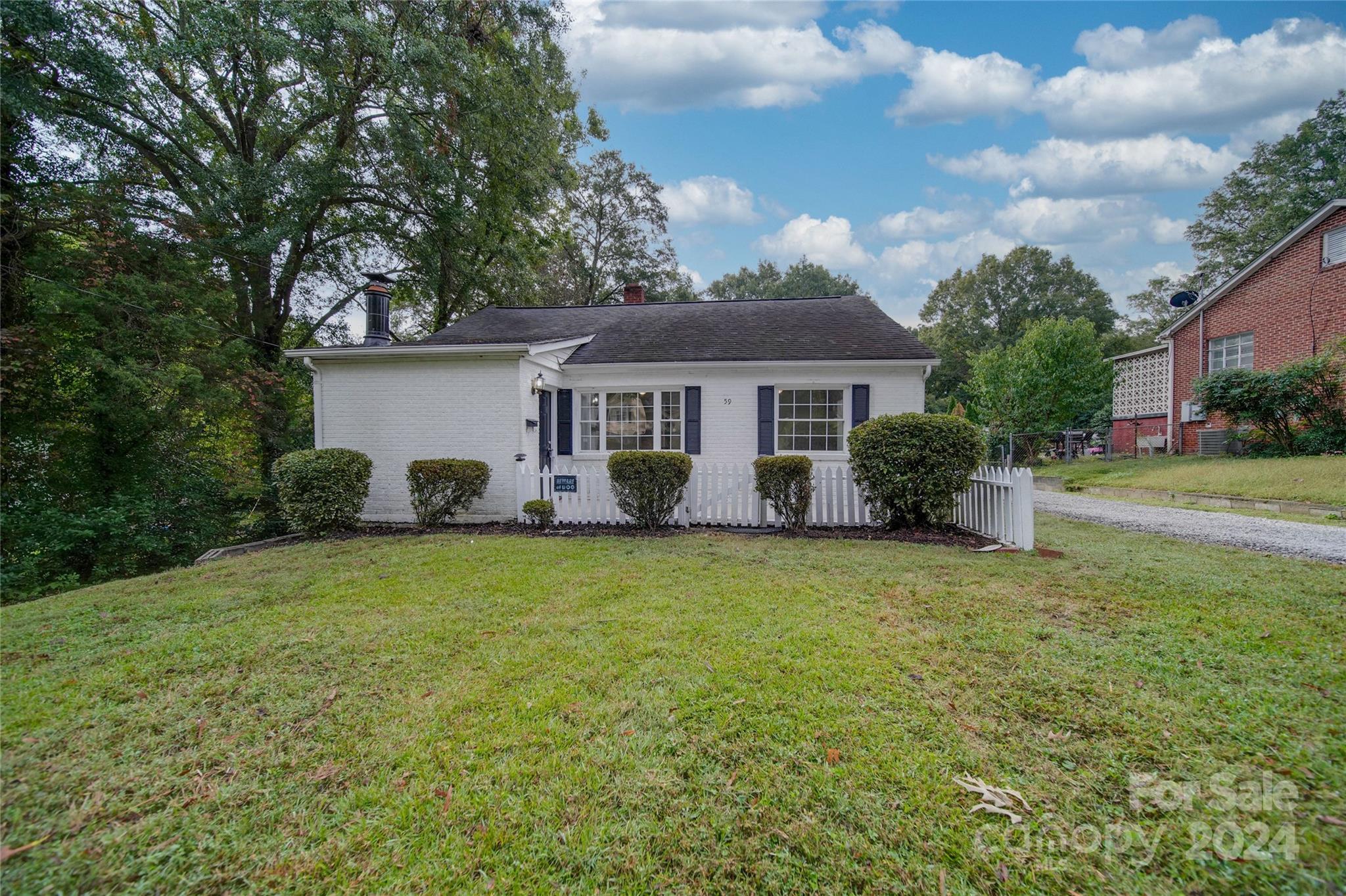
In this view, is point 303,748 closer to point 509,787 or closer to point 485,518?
point 509,787

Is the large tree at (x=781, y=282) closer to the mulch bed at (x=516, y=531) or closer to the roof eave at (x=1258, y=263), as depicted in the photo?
the roof eave at (x=1258, y=263)

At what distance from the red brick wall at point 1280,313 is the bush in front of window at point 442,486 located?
20.1 m

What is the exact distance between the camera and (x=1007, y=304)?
3472 cm

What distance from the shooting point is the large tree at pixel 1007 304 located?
33750 mm

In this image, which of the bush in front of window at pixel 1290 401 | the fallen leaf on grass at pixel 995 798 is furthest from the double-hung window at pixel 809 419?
the bush in front of window at pixel 1290 401

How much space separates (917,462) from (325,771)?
261 inches

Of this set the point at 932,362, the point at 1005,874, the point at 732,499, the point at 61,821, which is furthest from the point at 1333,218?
the point at 61,821

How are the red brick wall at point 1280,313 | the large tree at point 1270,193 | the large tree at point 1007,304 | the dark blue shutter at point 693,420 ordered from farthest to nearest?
the large tree at point 1007,304 < the large tree at point 1270,193 < the red brick wall at point 1280,313 < the dark blue shutter at point 693,420

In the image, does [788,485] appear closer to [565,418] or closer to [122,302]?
[565,418]

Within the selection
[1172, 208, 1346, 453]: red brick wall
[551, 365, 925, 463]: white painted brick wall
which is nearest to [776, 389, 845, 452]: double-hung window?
[551, 365, 925, 463]: white painted brick wall

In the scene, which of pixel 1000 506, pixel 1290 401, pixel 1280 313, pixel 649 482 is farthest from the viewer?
pixel 1280 313

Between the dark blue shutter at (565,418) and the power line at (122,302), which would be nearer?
the power line at (122,302)

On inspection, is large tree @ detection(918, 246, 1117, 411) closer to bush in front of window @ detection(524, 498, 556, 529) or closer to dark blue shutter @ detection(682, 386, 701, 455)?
dark blue shutter @ detection(682, 386, 701, 455)

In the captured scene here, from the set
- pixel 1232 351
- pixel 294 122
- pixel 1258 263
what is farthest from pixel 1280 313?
pixel 294 122
